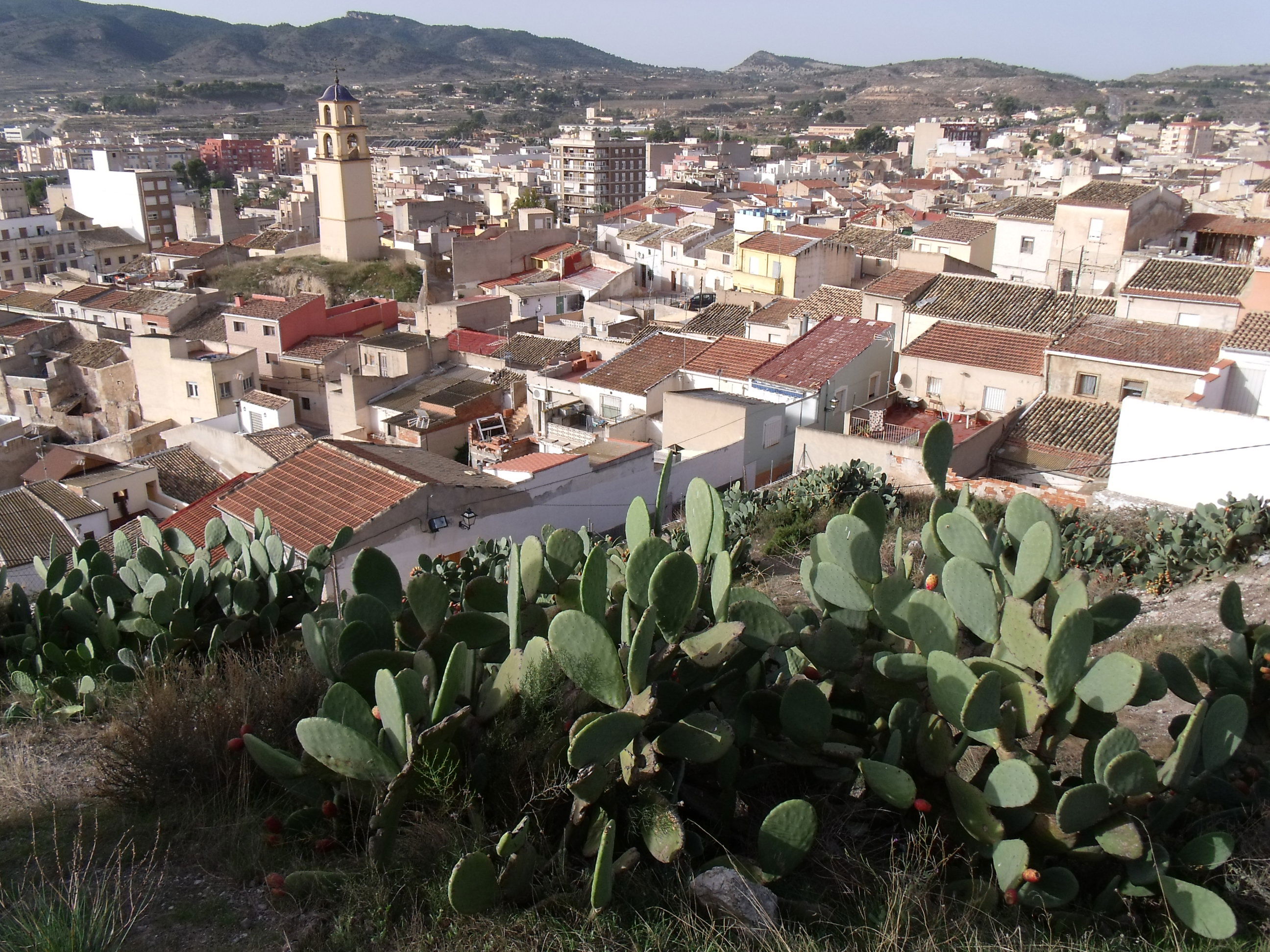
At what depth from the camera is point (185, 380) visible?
25.1 metres

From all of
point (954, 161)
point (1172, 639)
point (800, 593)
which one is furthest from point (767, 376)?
point (954, 161)

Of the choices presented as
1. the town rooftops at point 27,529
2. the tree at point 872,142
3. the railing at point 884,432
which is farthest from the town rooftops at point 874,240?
the tree at point 872,142

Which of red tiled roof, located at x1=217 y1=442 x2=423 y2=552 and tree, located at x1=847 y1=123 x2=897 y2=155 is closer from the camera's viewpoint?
red tiled roof, located at x1=217 y1=442 x2=423 y2=552

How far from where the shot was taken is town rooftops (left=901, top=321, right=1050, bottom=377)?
1670cm

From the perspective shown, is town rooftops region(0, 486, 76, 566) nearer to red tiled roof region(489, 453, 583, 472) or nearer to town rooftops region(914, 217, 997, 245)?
Result: red tiled roof region(489, 453, 583, 472)

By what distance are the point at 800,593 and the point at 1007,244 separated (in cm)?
2165

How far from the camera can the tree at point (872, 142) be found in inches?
3787

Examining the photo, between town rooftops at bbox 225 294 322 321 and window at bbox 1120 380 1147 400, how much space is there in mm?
21863

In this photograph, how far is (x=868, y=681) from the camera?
3793 millimetres

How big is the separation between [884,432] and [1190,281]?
8217 millimetres

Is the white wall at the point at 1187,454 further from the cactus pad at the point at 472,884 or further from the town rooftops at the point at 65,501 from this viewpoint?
the town rooftops at the point at 65,501

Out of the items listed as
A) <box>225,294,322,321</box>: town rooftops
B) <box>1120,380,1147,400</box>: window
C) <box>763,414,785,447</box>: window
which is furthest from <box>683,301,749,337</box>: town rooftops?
<box>225,294,322,321</box>: town rooftops

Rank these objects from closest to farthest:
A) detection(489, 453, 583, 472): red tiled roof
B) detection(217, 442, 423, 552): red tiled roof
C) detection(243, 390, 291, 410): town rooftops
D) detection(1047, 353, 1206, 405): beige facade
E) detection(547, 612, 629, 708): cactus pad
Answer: detection(547, 612, 629, 708): cactus pad → detection(217, 442, 423, 552): red tiled roof → detection(489, 453, 583, 472): red tiled roof → detection(1047, 353, 1206, 405): beige facade → detection(243, 390, 291, 410): town rooftops

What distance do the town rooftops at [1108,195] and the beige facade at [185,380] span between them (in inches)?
849
